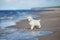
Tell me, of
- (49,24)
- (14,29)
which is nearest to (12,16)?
(14,29)

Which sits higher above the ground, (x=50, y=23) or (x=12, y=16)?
(x=12, y=16)

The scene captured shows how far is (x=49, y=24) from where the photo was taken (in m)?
1.46

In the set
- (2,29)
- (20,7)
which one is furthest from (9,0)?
(2,29)

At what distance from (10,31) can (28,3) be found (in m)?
0.37

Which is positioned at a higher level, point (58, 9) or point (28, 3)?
point (28, 3)

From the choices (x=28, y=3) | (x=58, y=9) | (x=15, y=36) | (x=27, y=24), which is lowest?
(x=15, y=36)

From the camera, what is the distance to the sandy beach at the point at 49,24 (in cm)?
144

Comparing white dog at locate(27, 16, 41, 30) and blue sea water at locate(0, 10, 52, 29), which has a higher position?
blue sea water at locate(0, 10, 52, 29)

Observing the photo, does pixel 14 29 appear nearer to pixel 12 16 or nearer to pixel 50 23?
pixel 12 16

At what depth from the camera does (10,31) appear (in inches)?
57.0

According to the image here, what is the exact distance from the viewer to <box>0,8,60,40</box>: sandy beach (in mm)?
1443

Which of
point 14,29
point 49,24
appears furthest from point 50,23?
point 14,29

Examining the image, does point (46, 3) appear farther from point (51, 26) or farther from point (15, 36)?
point (15, 36)

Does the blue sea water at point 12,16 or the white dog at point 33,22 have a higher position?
the blue sea water at point 12,16
